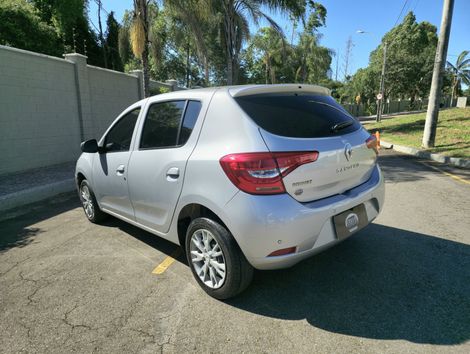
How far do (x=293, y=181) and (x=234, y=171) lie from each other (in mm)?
455

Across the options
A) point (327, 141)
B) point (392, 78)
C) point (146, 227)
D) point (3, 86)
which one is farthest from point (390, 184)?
point (392, 78)

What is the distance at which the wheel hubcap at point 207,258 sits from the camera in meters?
2.95

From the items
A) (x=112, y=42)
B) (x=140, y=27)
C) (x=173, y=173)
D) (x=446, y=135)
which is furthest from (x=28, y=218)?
(x=112, y=42)

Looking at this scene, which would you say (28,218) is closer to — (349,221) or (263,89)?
(263,89)

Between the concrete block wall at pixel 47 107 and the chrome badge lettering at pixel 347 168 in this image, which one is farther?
the concrete block wall at pixel 47 107

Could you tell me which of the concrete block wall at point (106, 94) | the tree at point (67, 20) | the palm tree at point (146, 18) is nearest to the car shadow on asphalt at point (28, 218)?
the concrete block wall at point (106, 94)

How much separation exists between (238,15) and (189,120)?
1438 cm

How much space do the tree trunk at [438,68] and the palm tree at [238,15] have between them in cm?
648

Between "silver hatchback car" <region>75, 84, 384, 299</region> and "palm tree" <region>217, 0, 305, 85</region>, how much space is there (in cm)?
1324

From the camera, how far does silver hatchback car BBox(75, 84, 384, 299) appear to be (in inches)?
103

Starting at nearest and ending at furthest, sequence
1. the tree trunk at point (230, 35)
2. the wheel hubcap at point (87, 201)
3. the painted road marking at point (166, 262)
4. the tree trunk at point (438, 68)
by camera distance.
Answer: the painted road marking at point (166, 262), the wheel hubcap at point (87, 201), the tree trunk at point (438, 68), the tree trunk at point (230, 35)

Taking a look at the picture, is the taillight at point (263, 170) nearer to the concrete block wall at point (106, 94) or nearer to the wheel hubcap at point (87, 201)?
the wheel hubcap at point (87, 201)

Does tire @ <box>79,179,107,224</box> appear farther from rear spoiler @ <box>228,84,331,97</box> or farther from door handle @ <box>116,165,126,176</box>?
rear spoiler @ <box>228,84,331,97</box>

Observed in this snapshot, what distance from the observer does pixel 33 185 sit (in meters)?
7.37
